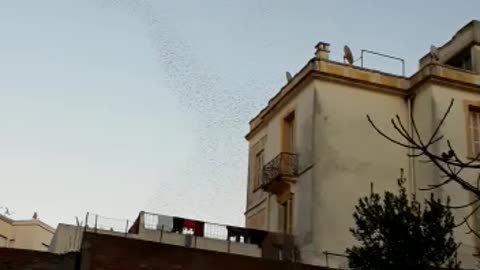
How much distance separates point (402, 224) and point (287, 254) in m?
7.04

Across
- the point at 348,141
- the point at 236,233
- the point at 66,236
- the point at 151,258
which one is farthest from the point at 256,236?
the point at 151,258

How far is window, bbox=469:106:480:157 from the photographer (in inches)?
1029

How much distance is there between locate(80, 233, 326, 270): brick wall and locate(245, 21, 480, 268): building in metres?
3.44

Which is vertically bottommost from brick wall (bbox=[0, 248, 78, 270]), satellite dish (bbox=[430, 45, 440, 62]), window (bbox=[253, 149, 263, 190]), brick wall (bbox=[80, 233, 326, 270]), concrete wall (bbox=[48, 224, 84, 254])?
brick wall (bbox=[0, 248, 78, 270])

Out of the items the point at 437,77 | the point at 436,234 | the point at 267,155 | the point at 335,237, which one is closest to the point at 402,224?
the point at 436,234

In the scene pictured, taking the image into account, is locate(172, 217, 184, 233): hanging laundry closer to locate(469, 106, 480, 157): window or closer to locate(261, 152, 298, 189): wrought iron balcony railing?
locate(261, 152, 298, 189): wrought iron balcony railing

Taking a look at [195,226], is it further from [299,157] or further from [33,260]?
[33,260]

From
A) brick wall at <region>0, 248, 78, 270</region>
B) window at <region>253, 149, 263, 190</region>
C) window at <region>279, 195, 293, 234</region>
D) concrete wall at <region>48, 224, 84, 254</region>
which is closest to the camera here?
brick wall at <region>0, 248, 78, 270</region>

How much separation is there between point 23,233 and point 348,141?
2580cm

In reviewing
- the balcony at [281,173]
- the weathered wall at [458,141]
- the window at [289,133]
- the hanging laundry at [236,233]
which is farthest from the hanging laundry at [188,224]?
the weathered wall at [458,141]

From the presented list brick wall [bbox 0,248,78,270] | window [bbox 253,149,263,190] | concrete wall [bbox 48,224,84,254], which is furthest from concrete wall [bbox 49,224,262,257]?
window [bbox 253,149,263,190]

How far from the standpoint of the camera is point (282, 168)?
1050 inches

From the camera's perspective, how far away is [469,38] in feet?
92.2

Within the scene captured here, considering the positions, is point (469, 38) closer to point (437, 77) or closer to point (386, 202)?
point (437, 77)
